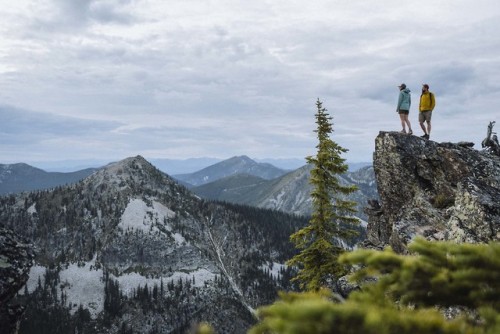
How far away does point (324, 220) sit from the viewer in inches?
1245

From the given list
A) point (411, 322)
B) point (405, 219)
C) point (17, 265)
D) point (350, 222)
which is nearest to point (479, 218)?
point (405, 219)

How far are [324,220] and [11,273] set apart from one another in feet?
74.1

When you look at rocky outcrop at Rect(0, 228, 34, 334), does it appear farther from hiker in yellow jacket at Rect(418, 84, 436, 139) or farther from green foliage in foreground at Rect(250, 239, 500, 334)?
hiker in yellow jacket at Rect(418, 84, 436, 139)

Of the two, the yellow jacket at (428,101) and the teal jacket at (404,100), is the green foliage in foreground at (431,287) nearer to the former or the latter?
the teal jacket at (404,100)

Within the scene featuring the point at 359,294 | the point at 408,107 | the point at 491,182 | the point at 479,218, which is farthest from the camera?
the point at 408,107

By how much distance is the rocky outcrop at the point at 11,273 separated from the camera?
85.0 feet

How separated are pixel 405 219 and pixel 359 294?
21950 mm

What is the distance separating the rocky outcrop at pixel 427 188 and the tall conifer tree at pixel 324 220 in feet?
11.5

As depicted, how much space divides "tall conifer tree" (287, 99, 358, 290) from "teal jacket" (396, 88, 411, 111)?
5600 millimetres

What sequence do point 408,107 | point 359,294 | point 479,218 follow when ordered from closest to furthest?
point 359,294
point 479,218
point 408,107

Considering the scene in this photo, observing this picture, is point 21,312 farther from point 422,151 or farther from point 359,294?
point 422,151

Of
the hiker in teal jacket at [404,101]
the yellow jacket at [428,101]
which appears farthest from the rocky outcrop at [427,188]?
the yellow jacket at [428,101]

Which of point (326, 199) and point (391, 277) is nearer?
point (391, 277)

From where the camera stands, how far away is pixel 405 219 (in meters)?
26.4
